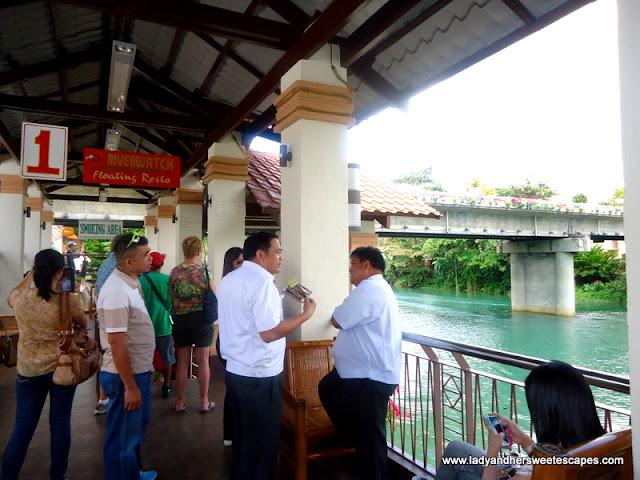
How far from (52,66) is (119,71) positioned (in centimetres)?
227

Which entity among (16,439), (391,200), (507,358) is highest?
(391,200)

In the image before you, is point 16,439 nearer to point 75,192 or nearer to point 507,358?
point 507,358

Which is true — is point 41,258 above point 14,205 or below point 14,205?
Answer: below

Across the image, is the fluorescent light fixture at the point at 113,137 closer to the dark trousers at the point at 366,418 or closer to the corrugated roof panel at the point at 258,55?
the corrugated roof panel at the point at 258,55

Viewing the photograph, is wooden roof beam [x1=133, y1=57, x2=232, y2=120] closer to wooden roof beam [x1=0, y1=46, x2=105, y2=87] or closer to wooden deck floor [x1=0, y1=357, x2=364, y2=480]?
wooden roof beam [x1=0, y1=46, x2=105, y2=87]

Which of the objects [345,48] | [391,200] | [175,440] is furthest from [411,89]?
[175,440]

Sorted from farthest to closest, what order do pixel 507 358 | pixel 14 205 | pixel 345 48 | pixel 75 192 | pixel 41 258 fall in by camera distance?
pixel 75 192 → pixel 14 205 → pixel 345 48 → pixel 41 258 → pixel 507 358

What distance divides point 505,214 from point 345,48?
14.7 meters

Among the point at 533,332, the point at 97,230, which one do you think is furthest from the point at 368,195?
the point at 533,332

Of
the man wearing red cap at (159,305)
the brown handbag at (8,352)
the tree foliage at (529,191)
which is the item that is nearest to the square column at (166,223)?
the man wearing red cap at (159,305)

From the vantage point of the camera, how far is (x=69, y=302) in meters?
2.27

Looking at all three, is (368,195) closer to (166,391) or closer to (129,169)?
(129,169)

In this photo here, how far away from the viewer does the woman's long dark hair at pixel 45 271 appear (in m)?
2.18

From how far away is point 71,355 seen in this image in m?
2.21
